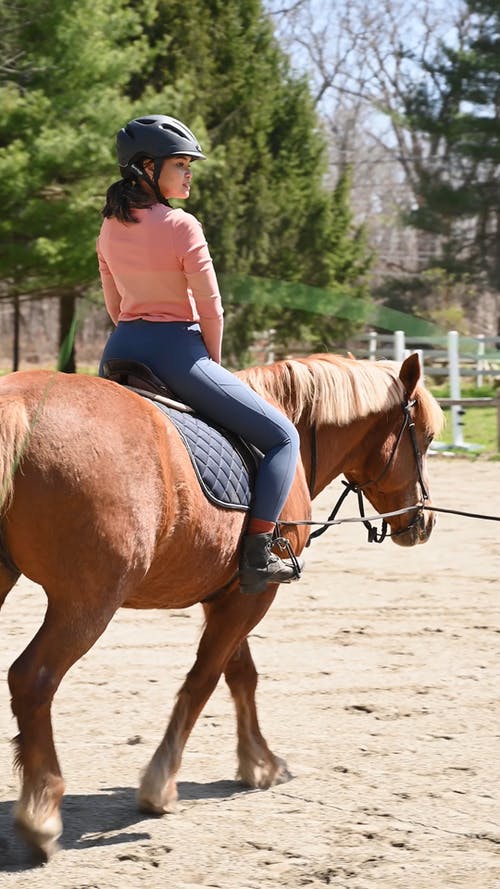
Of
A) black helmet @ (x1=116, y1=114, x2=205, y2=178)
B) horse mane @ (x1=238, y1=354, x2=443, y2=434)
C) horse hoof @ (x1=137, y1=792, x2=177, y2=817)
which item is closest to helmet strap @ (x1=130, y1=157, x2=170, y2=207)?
black helmet @ (x1=116, y1=114, x2=205, y2=178)

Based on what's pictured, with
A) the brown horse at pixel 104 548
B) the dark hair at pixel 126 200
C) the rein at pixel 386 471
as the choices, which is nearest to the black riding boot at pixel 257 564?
the brown horse at pixel 104 548

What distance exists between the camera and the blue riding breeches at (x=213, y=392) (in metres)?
3.82

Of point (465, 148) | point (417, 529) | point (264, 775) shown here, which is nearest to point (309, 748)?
point (264, 775)

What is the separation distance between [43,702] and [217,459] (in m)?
1.00

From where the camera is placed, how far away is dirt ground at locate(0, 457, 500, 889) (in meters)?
3.41

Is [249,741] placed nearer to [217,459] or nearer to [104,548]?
[217,459]

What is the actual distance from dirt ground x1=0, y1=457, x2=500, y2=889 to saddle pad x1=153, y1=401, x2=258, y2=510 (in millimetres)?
1102

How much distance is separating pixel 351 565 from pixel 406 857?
4858mm

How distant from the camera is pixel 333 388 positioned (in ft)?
14.9

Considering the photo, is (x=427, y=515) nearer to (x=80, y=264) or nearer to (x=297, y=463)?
(x=297, y=463)

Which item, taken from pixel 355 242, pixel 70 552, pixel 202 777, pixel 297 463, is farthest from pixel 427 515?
pixel 355 242

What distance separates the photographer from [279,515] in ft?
13.5

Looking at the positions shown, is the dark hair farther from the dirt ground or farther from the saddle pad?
the dirt ground

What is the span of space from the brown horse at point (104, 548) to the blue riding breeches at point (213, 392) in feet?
0.57
